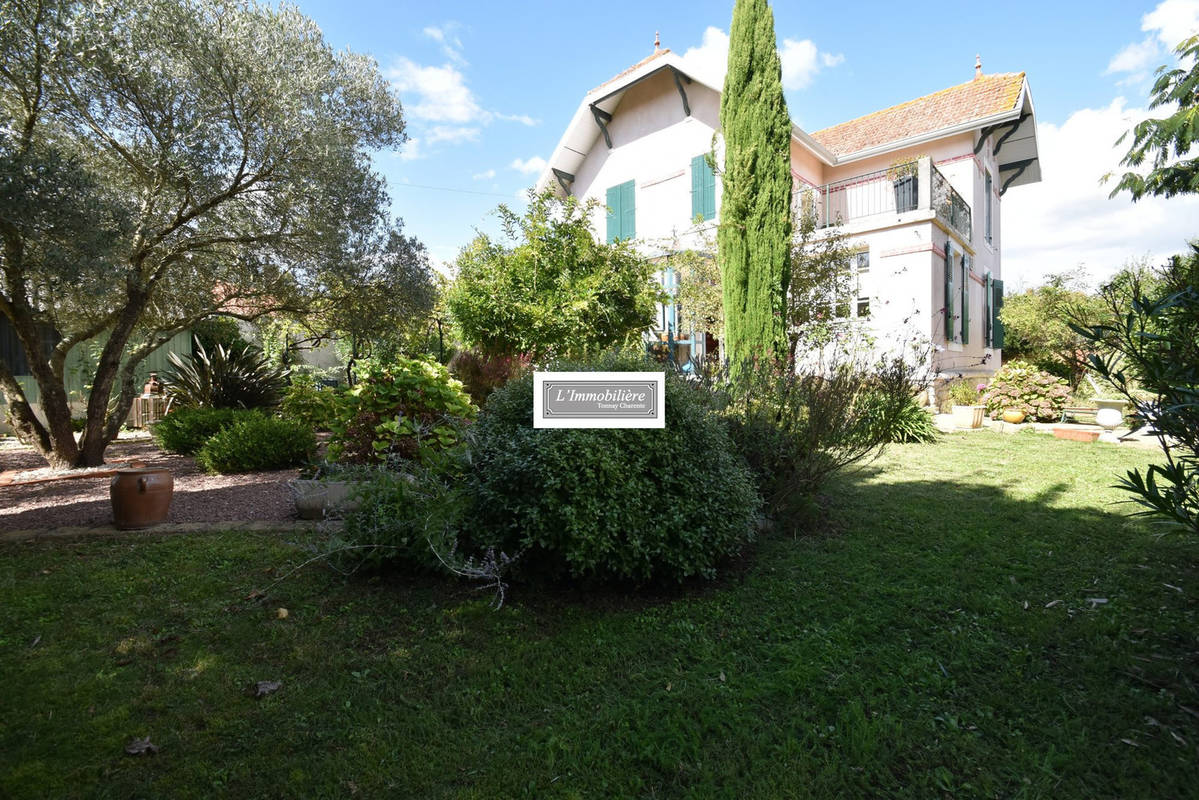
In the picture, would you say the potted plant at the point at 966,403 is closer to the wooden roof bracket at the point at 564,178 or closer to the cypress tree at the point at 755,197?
the cypress tree at the point at 755,197

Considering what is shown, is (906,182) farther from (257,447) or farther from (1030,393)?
(257,447)

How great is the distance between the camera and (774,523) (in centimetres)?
467

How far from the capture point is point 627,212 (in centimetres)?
1592

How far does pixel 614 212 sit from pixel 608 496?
14085mm

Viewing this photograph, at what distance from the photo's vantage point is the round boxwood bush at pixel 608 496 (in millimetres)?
3096

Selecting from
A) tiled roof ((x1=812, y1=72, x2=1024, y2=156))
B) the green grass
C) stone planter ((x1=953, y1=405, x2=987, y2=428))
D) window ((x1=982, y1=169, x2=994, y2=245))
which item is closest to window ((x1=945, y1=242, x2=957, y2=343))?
stone planter ((x1=953, y1=405, x2=987, y2=428))

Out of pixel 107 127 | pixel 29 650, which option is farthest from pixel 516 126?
pixel 29 650

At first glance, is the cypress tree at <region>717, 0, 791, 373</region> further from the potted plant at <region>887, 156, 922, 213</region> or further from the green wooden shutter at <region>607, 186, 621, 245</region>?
the green wooden shutter at <region>607, 186, 621, 245</region>

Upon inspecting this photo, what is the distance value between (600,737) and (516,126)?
10396 millimetres

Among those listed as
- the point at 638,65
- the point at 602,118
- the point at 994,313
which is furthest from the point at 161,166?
the point at 994,313

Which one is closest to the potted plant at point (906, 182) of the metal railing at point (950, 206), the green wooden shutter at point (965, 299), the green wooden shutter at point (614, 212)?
the metal railing at point (950, 206)

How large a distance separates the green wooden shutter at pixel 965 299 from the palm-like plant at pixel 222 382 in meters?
16.3

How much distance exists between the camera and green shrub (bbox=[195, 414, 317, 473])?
22.4ft

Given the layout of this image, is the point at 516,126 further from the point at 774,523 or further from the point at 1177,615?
the point at 1177,615
